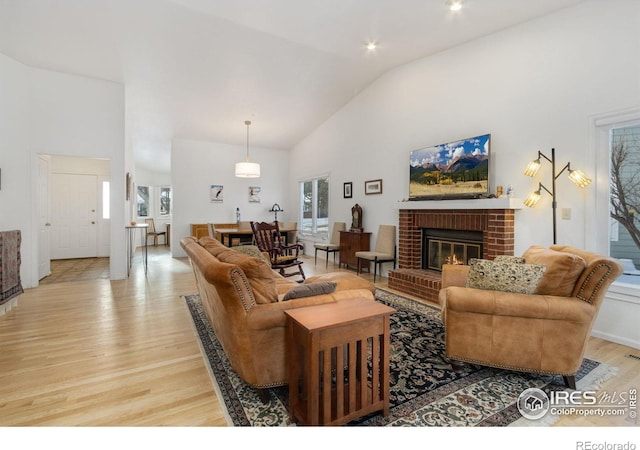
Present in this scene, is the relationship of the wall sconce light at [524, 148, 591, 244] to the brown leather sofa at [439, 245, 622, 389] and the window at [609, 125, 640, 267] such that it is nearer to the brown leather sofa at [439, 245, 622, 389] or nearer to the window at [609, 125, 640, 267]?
Answer: the window at [609, 125, 640, 267]

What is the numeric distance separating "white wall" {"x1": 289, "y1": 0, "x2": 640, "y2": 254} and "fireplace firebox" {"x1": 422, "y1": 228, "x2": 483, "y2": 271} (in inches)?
21.7

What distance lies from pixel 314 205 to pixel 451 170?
14.2 ft

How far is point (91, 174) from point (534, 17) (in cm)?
879

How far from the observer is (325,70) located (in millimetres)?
5145

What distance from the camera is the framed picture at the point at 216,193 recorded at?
8.17 m

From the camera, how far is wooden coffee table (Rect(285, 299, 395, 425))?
1.56m

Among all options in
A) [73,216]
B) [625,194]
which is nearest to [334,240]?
[625,194]

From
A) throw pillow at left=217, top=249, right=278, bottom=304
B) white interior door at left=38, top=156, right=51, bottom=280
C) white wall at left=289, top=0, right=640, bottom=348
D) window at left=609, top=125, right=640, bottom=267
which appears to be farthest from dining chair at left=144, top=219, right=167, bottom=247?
window at left=609, top=125, right=640, bottom=267

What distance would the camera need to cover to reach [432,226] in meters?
4.58

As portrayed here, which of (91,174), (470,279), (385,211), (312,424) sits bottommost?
(312,424)

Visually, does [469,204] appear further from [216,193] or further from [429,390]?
[216,193]

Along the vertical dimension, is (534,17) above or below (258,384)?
above

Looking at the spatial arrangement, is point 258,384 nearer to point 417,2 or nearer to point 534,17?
point 417,2
